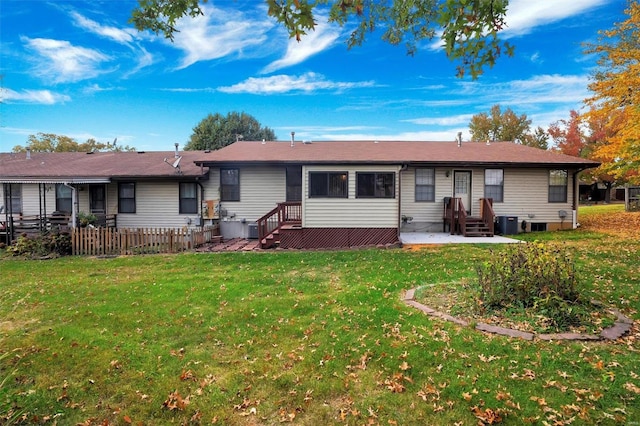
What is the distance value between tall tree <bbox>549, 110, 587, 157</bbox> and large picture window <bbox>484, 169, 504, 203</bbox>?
21053 mm

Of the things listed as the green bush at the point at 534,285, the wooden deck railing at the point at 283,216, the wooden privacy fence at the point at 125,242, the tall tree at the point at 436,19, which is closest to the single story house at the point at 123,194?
the wooden privacy fence at the point at 125,242

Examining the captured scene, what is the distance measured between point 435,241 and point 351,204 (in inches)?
127

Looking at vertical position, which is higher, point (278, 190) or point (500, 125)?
point (500, 125)

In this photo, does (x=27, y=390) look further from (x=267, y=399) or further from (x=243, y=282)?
(x=243, y=282)

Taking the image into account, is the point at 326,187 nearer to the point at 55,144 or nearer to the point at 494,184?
the point at 494,184

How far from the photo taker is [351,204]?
11656mm

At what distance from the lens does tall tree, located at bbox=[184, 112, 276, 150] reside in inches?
1198

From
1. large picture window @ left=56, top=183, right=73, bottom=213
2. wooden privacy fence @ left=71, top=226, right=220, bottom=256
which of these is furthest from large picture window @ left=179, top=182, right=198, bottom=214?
large picture window @ left=56, top=183, right=73, bottom=213

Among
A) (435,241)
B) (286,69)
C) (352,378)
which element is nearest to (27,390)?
(352,378)

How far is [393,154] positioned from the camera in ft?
46.6

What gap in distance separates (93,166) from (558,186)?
2134 centimetres

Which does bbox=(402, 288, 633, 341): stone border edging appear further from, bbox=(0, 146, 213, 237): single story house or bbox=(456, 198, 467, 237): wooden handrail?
bbox=(0, 146, 213, 237): single story house

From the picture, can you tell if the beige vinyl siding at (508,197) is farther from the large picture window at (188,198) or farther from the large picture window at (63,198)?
the large picture window at (63,198)

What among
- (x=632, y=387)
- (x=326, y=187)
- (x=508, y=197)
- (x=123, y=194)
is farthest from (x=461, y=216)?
(x=123, y=194)
